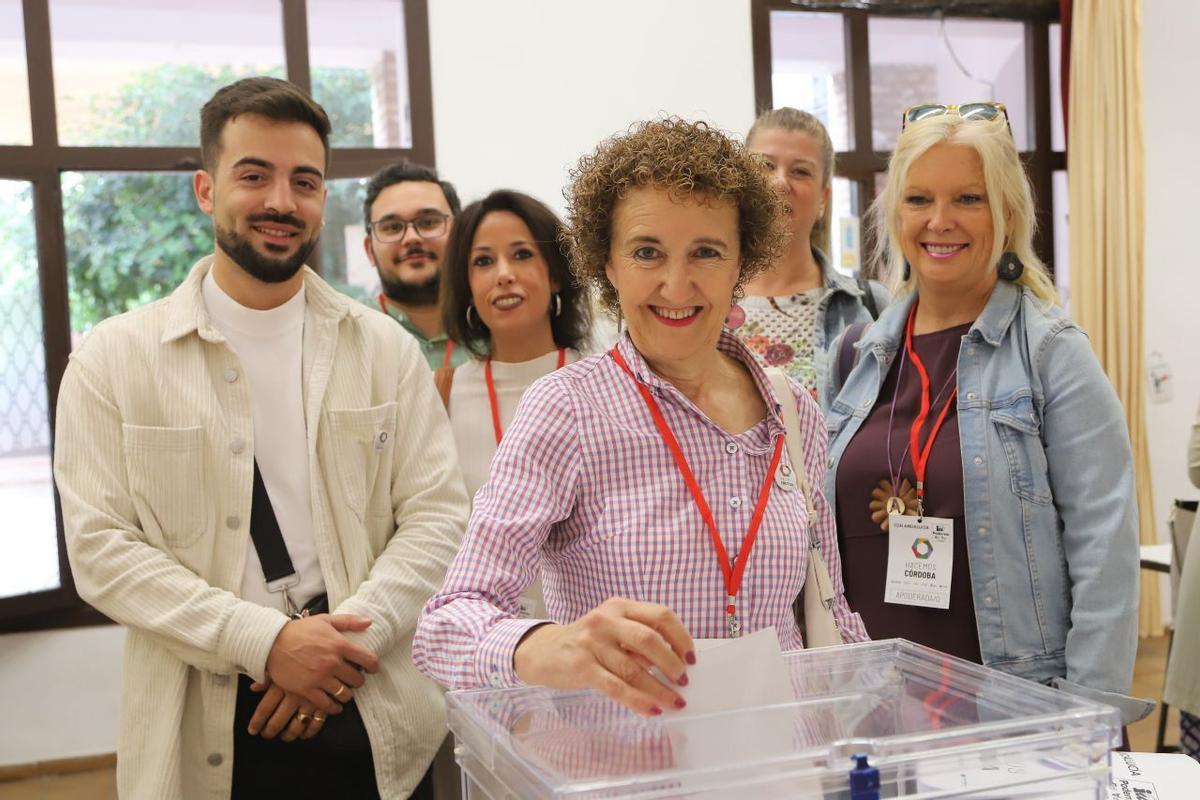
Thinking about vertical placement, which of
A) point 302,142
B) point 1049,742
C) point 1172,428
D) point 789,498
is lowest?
point 1172,428

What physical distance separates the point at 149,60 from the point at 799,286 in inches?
130

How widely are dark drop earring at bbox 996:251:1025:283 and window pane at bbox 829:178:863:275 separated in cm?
327

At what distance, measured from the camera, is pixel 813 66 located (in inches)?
219

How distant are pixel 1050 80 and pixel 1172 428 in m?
2.03

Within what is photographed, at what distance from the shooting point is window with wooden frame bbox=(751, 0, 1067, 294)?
542 centimetres

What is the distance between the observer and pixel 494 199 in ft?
8.39

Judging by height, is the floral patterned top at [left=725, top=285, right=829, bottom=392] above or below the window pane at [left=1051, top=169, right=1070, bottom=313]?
below

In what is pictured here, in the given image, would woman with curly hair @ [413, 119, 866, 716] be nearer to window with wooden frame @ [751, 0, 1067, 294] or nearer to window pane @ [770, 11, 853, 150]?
window with wooden frame @ [751, 0, 1067, 294]

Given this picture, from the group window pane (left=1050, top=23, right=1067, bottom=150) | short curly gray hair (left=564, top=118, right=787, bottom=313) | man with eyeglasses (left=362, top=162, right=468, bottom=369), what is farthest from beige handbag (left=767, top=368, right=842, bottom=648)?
window pane (left=1050, top=23, right=1067, bottom=150)

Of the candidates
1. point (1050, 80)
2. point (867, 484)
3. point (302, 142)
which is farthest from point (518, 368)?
point (1050, 80)

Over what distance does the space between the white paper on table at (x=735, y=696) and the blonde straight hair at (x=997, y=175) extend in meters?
1.23

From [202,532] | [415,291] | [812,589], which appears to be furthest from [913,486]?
[415,291]

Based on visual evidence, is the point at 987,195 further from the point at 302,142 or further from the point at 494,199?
the point at 302,142

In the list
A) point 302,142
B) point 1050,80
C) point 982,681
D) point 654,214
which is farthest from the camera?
point 1050,80
